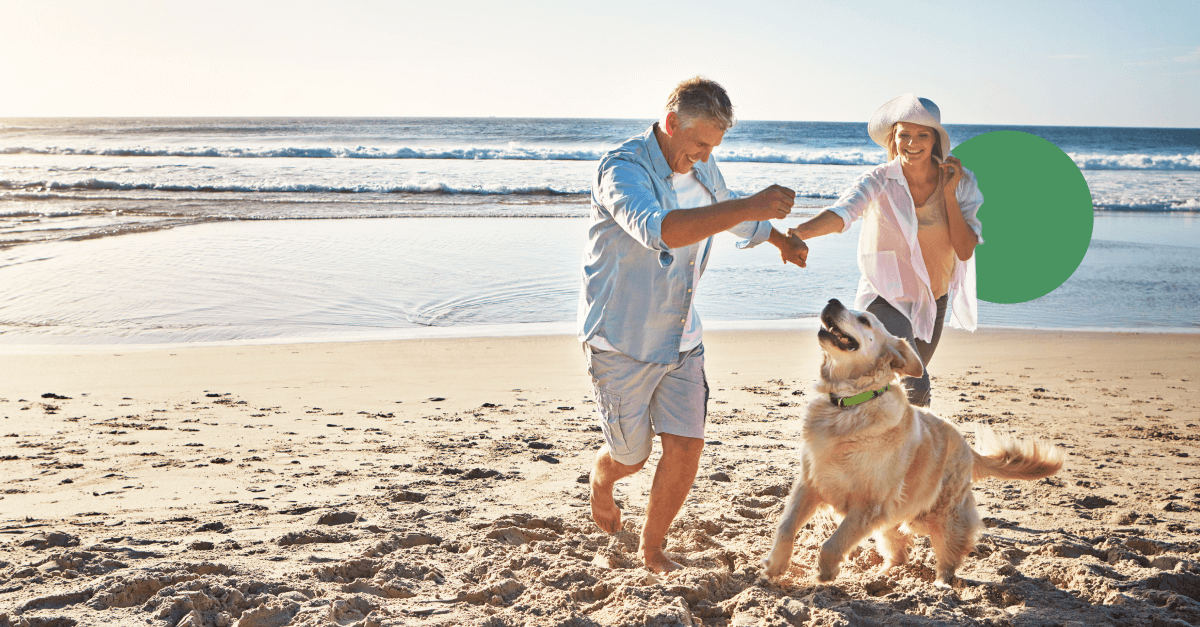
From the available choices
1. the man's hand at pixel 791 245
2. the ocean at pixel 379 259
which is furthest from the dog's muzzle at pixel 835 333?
the ocean at pixel 379 259

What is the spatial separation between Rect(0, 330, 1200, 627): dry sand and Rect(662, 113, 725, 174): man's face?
1.56 meters

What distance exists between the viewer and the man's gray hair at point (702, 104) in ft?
8.95

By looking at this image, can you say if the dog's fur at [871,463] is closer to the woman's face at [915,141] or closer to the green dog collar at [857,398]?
the green dog collar at [857,398]

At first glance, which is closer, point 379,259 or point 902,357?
point 902,357

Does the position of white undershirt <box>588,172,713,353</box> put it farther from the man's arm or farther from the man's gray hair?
the man's arm

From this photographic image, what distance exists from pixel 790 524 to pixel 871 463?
1.29ft

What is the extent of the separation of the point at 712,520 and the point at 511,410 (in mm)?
2239

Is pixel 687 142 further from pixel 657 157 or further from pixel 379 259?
pixel 379 259

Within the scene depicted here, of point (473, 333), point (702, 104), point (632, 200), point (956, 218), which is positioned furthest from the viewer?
point (473, 333)

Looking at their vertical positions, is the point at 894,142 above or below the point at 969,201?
above

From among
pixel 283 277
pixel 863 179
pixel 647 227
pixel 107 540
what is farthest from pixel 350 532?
pixel 283 277

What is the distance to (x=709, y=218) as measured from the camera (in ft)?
7.87

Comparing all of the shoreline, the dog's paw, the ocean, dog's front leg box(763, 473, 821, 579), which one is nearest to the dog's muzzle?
dog's front leg box(763, 473, 821, 579)

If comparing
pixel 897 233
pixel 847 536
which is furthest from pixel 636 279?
pixel 897 233
